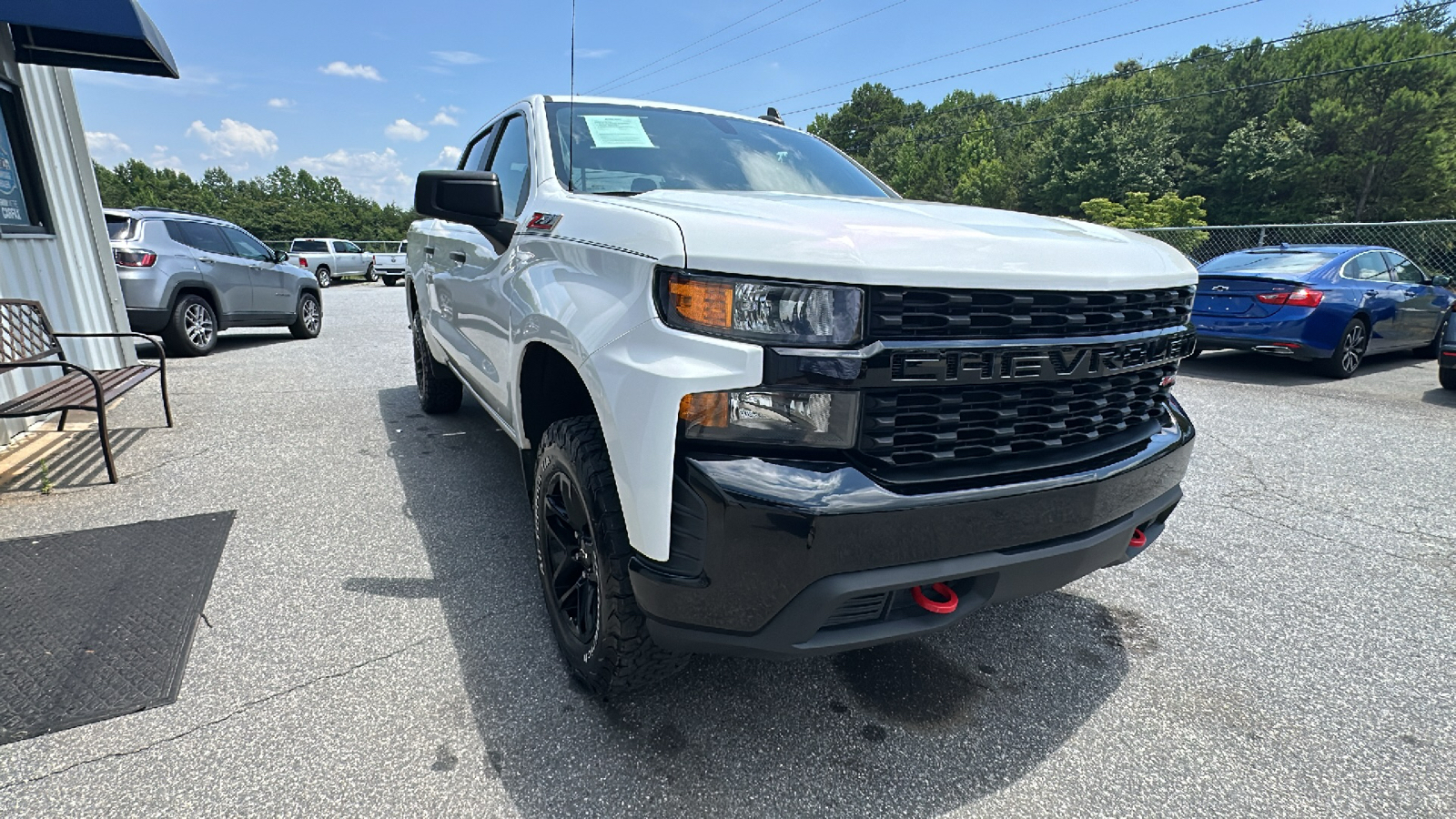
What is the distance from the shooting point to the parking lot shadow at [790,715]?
5.77ft

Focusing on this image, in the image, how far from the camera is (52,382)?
4367mm

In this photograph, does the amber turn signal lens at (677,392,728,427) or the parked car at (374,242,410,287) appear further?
the parked car at (374,242,410,287)

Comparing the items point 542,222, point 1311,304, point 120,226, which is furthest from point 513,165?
point 1311,304

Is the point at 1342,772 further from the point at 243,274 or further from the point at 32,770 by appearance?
the point at 243,274

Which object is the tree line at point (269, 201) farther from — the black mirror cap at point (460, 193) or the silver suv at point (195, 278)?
the black mirror cap at point (460, 193)

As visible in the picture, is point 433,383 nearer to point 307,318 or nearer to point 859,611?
point 859,611

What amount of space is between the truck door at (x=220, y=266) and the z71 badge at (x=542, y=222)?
26.3ft

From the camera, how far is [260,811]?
166 cm

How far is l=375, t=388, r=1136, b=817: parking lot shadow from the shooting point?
176 centimetres

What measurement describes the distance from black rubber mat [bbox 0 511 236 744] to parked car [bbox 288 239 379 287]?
21.2 m

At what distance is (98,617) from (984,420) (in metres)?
2.93

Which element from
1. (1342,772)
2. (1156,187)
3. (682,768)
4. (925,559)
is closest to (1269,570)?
(1342,772)

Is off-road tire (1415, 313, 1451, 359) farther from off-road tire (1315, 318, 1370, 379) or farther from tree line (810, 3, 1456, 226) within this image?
tree line (810, 3, 1456, 226)

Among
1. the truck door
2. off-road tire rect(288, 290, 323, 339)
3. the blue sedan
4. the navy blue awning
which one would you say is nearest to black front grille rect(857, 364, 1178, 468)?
the navy blue awning
